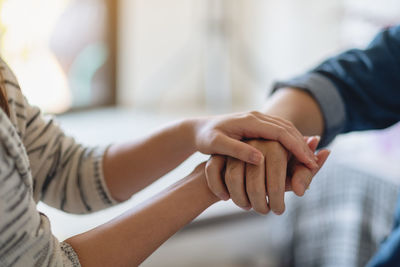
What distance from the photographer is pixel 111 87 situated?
3.04m

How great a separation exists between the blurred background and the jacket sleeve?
972 millimetres

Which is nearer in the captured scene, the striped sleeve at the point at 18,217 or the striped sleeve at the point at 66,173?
the striped sleeve at the point at 18,217

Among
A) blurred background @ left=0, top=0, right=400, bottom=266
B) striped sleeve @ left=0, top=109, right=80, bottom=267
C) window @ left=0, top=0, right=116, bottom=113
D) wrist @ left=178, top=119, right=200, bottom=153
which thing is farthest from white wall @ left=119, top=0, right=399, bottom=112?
striped sleeve @ left=0, top=109, right=80, bottom=267

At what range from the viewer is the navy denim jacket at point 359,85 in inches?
37.9

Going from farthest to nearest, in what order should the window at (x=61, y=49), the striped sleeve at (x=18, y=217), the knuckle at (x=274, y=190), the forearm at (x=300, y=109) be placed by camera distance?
1. the window at (x=61, y=49)
2. the forearm at (x=300, y=109)
3. the knuckle at (x=274, y=190)
4. the striped sleeve at (x=18, y=217)

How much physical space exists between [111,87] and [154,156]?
7.46ft

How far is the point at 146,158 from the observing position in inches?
32.7

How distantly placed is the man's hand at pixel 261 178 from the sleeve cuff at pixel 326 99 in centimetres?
21

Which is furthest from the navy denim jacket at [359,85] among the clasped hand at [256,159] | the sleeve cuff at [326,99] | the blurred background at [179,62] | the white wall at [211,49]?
the white wall at [211,49]

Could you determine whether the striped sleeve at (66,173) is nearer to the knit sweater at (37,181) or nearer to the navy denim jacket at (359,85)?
the knit sweater at (37,181)

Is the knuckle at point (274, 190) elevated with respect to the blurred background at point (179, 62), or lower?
elevated

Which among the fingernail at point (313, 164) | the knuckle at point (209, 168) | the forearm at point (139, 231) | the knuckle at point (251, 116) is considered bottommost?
the forearm at point (139, 231)

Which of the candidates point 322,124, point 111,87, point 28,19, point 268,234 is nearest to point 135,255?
point 322,124

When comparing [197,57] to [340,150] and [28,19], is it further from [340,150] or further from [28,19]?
[340,150]
